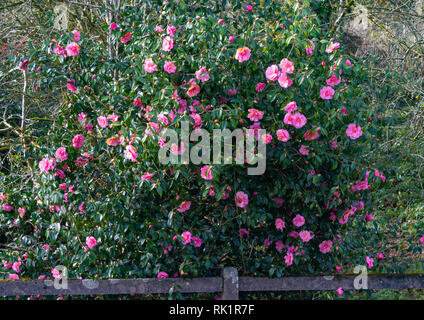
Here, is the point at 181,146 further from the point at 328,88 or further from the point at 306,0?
the point at 306,0

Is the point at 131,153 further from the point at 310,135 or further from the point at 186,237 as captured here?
the point at 310,135

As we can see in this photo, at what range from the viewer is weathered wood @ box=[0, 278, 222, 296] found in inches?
128

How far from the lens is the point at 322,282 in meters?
3.39

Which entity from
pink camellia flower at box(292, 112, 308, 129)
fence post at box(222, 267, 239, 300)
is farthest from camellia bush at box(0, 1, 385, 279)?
fence post at box(222, 267, 239, 300)

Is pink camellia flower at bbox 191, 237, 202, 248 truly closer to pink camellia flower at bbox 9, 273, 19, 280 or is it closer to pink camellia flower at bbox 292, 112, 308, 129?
pink camellia flower at bbox 292, 112, 308, 129

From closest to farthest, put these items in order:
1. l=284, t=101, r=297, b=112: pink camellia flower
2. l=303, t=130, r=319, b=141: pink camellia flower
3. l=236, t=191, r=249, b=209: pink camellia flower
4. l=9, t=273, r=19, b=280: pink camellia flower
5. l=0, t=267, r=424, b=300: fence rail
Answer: l=284, t=101, r=297, b=112: pink camellia flower, l=303, t=130, r=319, b=141: pink camellia flower, l=236, t=191, r=249, b=209: pink camellia flower, l=0, t=267, r=424, b=300: fence rail, l=9, t=273, r=19, b=280: pink camellia flower

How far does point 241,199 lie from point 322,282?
33.0 inches

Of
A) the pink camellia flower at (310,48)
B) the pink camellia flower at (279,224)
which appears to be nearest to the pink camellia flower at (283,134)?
the pink camellia flower at (310,48)

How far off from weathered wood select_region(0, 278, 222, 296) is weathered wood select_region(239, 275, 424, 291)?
0.80 feet

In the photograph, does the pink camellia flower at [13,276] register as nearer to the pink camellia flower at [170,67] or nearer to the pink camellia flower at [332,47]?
the pink camellia flower at [170,67]

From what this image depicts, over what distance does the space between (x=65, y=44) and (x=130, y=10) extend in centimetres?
52

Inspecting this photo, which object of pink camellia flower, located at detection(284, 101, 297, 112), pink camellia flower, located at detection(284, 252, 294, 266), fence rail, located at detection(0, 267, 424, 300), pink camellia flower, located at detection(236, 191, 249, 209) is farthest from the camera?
pink camellia flower, located at detection(284, 252, 294, 266)

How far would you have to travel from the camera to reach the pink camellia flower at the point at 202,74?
294 centimetres

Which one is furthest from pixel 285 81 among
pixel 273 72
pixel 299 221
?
pixel 299 221
